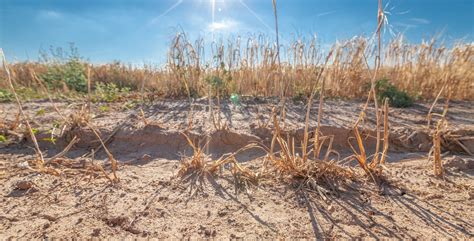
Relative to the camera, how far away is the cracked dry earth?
1087mm

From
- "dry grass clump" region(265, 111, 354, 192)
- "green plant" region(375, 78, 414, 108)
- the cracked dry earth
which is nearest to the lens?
the cracked dry earth

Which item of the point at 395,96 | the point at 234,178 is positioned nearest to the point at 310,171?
the point at 234,178

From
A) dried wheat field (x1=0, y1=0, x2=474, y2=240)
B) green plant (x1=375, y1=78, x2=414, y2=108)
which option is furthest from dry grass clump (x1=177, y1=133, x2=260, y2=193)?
green plant (x1=375, y1=78, x2=414, y2=108)

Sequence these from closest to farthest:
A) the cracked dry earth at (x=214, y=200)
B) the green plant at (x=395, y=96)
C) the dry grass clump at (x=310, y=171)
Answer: the cracked dry earth at (x=214, y=200), the dry grass clump at (x=310, y=171), the green plant at (x=395, y=96)

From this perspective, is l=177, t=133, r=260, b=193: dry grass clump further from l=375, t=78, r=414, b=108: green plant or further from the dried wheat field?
l=375, t=78, r=414, b=108: green plant

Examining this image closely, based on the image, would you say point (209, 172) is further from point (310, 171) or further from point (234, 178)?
point (310, 171)

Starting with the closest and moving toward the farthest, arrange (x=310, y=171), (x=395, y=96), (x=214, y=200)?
(x=214, y=200)
(x=310, y=171)
(x=395, y=96)

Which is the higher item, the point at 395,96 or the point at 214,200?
the point at 395,96

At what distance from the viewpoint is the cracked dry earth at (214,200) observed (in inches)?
42.8

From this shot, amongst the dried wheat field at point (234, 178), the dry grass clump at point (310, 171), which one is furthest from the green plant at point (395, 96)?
the dry grass clump at point (310, 171)

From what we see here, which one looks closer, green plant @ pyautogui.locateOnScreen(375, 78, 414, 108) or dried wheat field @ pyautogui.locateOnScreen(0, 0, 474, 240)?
dried wheat field @ pyautogui.locateOnScreen(0, 0, 474, 240)

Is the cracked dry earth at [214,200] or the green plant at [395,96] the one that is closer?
the cracked dry earth at [214,200]

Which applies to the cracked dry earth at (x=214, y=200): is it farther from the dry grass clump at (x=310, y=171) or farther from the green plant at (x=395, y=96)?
the green plant at (x=395, y=96)

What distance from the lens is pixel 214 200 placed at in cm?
130
